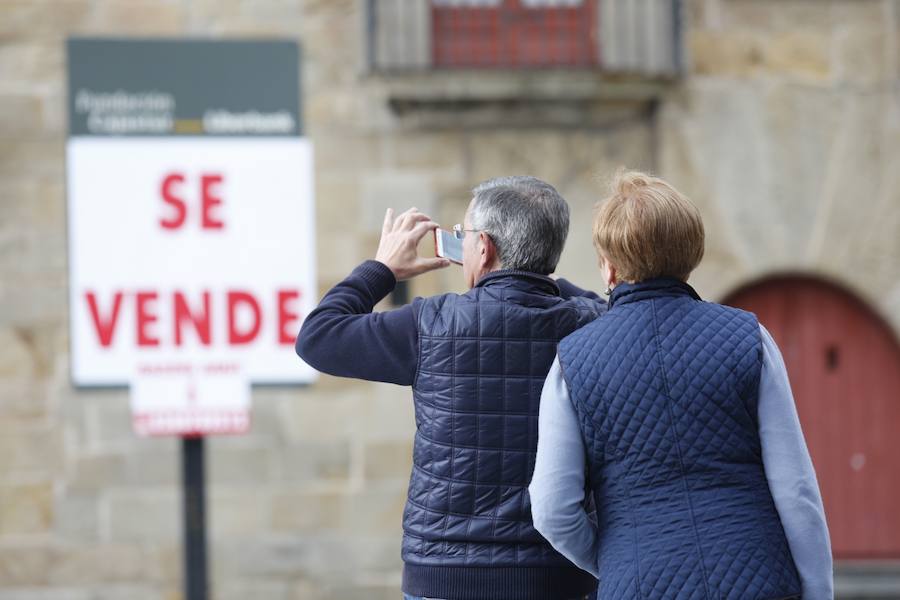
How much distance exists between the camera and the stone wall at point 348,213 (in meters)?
6.32

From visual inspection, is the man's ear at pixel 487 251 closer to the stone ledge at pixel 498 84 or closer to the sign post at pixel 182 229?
the sign post at pixel 182 229

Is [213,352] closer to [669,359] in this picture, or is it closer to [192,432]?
[192,432]

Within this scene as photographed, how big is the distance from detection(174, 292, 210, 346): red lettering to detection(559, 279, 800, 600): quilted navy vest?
9.03ft

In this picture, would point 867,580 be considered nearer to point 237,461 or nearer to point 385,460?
point 385,460

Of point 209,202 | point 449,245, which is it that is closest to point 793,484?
point 449,245

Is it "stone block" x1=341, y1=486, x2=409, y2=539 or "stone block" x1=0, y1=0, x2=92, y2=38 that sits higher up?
"stone block" x1=0, y1=0, x2=92, y2=38

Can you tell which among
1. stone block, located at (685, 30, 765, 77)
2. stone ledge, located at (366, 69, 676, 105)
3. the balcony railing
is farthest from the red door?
stone block, located at (685, 30, 765, 77)

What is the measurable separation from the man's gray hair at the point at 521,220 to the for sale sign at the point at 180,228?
2.33 meters

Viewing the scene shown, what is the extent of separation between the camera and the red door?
6453mm

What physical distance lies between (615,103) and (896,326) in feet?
6.32

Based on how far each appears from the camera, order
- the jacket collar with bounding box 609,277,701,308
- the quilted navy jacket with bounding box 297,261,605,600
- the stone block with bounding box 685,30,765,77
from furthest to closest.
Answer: the stone block with bounding box 685,30,765,77 → the quilted navy jacket with bounding box 297,261,605,600 → the jacket collar with bounding box 609,277,701,308

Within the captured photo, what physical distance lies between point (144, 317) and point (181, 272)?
0.22 m

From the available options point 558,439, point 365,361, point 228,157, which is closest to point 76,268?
point 228,157

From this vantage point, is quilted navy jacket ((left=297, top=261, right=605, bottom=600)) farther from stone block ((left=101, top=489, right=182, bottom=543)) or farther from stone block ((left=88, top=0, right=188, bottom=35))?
stone block ((left=88, top=0, right=188, bottom=35))
